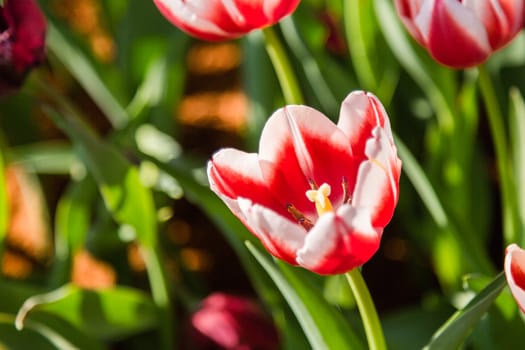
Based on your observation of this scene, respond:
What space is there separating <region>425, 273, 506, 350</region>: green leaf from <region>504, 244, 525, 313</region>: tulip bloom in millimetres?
43

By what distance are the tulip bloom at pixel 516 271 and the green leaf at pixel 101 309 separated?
436 millimetres

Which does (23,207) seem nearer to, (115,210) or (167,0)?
(115,210)

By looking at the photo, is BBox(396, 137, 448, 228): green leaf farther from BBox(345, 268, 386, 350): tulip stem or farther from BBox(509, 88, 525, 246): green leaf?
BBox(345, 268, 386, 350): tulip stem

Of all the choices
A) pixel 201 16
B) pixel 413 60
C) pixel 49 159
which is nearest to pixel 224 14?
pixel 201 16

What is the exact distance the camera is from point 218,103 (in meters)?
1.55

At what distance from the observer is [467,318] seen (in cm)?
61

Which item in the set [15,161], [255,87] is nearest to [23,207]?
[15,161]

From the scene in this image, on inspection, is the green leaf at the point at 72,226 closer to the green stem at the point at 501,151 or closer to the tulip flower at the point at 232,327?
the tulip flower at the point at 232,327

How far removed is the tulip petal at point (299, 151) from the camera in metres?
0.61

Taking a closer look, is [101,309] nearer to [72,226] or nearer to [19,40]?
[72,226]

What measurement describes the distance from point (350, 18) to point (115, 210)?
12.4 inches

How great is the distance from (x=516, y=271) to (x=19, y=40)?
1.35 ft

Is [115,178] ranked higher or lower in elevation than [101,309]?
higher

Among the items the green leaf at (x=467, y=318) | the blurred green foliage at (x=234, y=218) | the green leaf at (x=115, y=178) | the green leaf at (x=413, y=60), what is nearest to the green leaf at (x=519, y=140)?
the blurred green foliage at (x=234, y=218)
